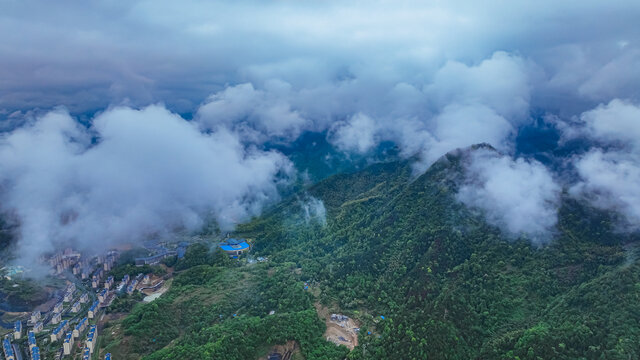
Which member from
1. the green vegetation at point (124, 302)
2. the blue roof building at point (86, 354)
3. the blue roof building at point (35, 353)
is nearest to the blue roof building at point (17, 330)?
the blue roof building at point (35, 353)

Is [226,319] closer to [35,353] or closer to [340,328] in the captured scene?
[340,328]

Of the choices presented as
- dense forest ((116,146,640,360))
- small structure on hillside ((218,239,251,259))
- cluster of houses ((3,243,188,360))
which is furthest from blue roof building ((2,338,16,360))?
small structure on hillside ((218,239,251,259))

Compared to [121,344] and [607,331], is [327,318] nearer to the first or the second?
[121,344]

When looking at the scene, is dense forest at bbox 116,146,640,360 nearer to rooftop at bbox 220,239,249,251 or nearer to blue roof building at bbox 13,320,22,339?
rooftop at bbox 220,239,249,251

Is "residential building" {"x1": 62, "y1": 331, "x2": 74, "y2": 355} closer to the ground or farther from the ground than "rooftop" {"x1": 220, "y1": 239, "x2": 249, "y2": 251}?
farther from the ground

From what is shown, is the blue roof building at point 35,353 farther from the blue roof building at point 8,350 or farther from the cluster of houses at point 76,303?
the blue roof building at point 8,350
